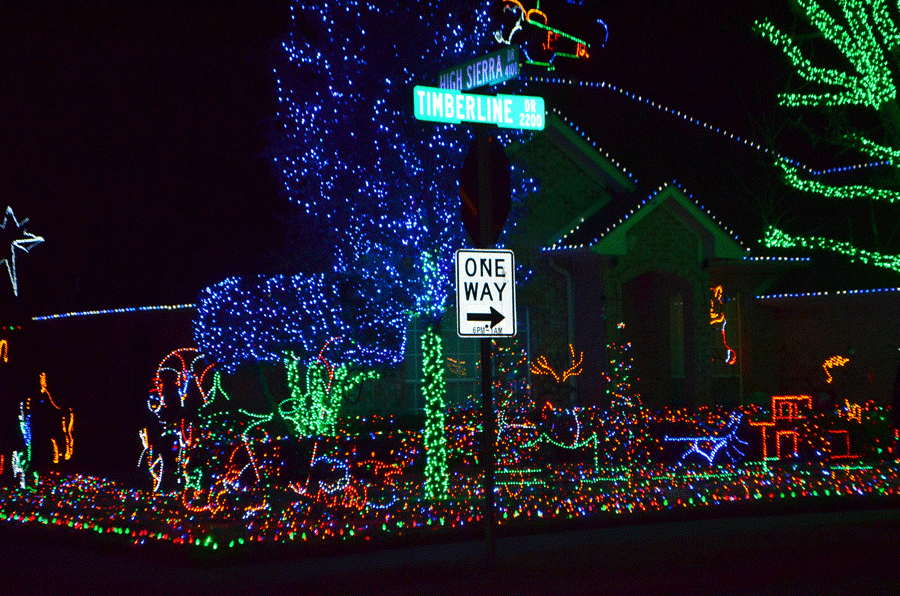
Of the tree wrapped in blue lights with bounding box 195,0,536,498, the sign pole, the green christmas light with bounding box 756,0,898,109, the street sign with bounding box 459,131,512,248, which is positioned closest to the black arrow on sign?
the sign pole

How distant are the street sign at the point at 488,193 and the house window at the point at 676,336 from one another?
12181 millimetres

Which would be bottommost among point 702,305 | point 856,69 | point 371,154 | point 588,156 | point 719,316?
point 719,316

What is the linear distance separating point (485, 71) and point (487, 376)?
2.78 m

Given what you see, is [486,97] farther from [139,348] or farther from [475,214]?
[139,348]

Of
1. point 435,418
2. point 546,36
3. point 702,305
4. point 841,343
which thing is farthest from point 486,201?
point 841,343

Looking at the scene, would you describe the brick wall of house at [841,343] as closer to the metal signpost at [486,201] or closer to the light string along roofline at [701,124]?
the light string along roofline at [701,124]

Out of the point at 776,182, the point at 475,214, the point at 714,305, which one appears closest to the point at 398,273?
the point at 475,214

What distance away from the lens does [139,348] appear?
12.9 m

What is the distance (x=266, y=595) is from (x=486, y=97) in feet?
15.1

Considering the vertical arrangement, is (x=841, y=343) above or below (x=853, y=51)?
below

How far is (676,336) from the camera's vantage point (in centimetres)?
2095

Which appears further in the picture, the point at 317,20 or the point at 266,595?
the point at 317,20

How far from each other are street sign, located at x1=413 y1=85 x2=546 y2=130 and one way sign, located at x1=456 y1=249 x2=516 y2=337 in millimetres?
1297

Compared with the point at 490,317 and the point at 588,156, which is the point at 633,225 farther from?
the point at 490,317
